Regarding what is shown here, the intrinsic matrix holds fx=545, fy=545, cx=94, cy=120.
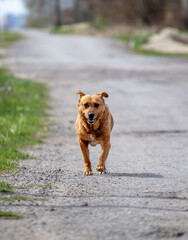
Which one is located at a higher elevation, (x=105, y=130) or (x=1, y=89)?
(x=105, y=130)

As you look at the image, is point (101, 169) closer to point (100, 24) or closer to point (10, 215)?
point (10, 215)

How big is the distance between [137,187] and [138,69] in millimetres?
16313

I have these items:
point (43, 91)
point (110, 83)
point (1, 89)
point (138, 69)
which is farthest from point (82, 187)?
point (138, 69)

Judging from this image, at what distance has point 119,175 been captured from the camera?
267 inches

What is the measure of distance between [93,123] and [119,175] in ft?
2.66

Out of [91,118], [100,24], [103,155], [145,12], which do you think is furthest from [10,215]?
[100,24]

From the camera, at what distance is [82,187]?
19.9ft

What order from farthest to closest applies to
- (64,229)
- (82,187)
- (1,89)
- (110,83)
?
(110,83) < (1,89) < (82,187) < (64,229)

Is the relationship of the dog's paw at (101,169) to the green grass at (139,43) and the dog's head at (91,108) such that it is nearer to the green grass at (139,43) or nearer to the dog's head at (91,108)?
the dog's head at (91,108)

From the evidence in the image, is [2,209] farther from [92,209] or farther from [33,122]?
[33,122]

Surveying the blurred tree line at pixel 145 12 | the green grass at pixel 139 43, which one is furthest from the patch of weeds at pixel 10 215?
the blurred tree line at pixel 145 12

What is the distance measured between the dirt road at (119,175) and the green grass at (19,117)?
0.28 m

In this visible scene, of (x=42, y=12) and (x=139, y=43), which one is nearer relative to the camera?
(x=139, y=43)

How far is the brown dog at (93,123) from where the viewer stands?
20.7 ft
